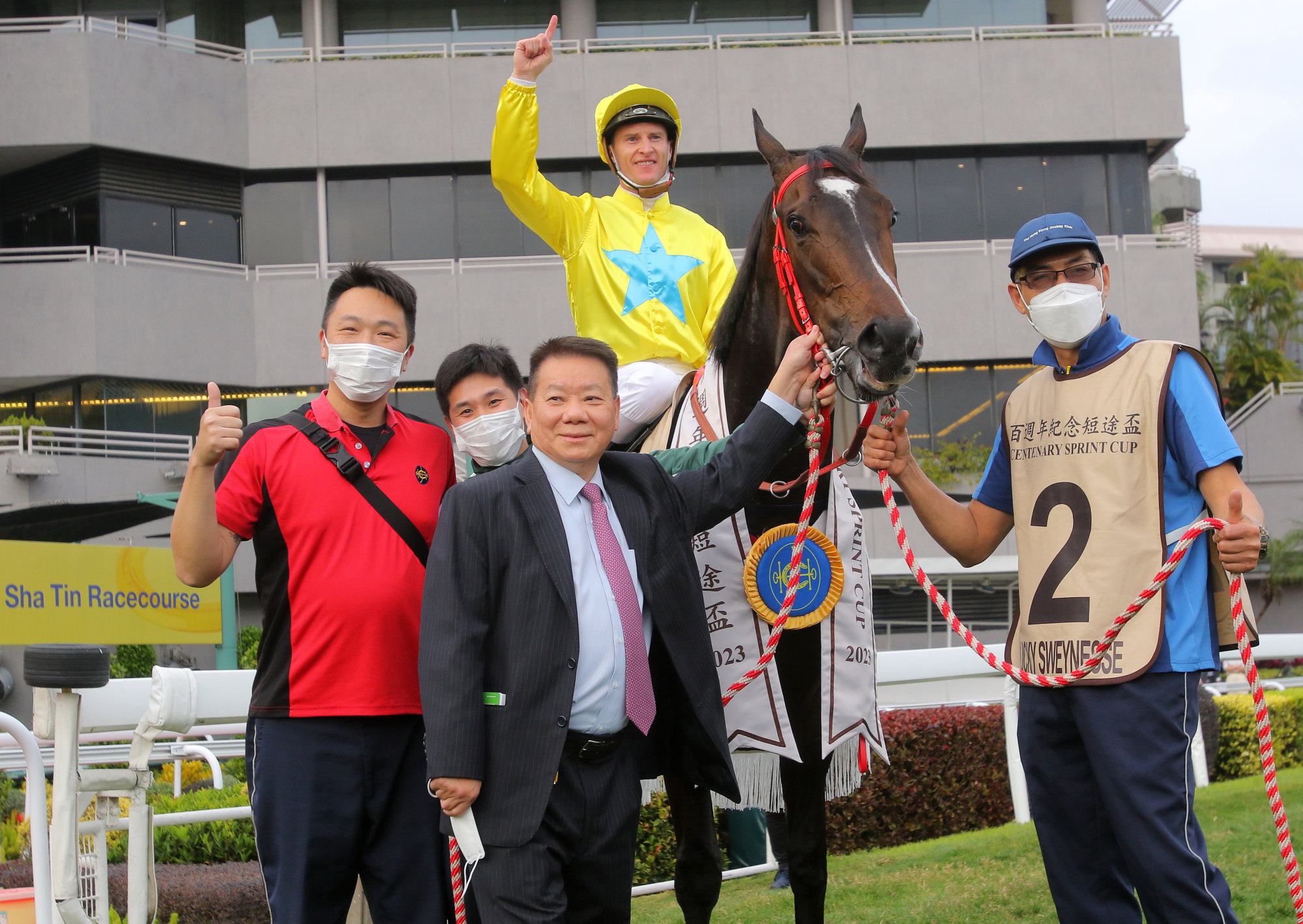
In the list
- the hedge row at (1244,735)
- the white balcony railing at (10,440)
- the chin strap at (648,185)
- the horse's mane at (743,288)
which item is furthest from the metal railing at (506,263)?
the horse's mane at (743,288)

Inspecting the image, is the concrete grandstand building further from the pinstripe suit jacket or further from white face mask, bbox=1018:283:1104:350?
the pinstripe suit jacket

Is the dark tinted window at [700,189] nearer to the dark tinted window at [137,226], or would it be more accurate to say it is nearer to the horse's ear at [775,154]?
the dark tinted window at [137,226]

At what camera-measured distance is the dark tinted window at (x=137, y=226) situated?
A: 1848 cm

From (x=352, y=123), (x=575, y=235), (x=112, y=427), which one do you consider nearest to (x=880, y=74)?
(x=352, y=123)

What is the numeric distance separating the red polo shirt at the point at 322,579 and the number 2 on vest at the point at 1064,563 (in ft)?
4.96

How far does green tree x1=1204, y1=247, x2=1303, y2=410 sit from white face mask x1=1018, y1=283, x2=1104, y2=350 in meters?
27.4

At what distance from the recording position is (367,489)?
2629 millimetres

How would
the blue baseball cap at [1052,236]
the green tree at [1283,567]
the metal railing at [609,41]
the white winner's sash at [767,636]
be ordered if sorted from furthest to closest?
the green tree at [1283,567]
the metal railing at [609,41]
the white winner's sash at [767,636]
the blue baseball cap at [1052,236]

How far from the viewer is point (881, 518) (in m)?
17.9

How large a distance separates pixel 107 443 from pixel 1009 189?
15207 mm

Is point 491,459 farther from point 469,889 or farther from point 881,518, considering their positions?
point 881,518

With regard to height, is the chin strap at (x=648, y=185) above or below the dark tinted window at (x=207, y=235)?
below

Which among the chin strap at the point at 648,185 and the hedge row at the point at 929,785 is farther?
the hedge row at the point at 929,785

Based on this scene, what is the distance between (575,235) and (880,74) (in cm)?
1651
